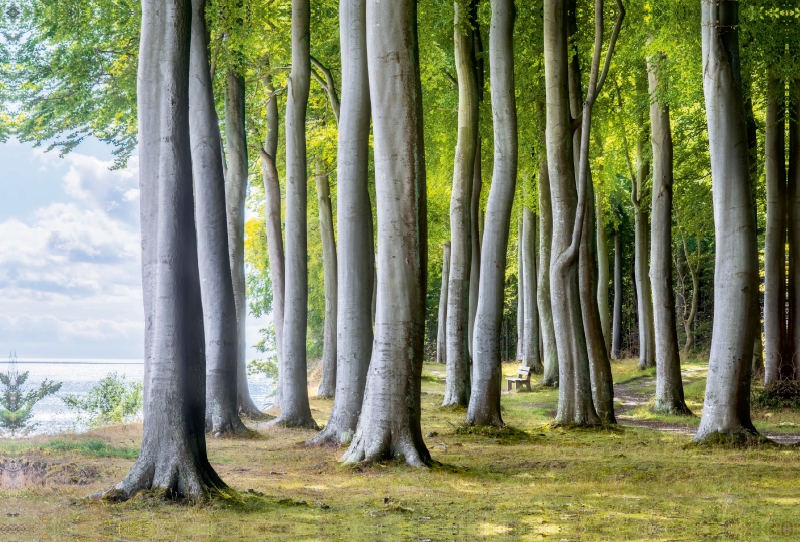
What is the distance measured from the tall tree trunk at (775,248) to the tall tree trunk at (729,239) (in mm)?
6212

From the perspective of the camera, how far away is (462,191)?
52.3ft

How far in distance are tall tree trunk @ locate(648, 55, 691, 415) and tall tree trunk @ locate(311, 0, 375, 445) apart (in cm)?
790

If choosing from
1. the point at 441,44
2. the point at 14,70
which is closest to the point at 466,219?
the point at 441,44

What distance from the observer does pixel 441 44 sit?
60.0 feet

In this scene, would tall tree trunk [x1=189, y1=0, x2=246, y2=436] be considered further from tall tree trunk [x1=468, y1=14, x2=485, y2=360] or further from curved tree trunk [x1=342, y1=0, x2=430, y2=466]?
tall tree trunk [x1=468, y1=14, x2=485, y2=360]

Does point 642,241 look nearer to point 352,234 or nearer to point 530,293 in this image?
point 530,293

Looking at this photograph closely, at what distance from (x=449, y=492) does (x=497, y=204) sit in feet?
24.3

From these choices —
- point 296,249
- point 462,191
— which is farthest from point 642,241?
point 296,249

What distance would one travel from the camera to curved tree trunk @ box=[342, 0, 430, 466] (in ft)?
31.9

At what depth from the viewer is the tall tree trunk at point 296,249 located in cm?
1507

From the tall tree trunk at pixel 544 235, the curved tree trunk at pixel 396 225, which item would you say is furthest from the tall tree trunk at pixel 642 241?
the curved tree trunk at pixel 396 225

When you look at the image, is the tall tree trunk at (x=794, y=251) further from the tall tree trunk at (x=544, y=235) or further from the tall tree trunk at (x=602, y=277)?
the tall tree trunk at (x=602, y=277)

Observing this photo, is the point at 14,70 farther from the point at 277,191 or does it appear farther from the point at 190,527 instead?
the point at 190,527

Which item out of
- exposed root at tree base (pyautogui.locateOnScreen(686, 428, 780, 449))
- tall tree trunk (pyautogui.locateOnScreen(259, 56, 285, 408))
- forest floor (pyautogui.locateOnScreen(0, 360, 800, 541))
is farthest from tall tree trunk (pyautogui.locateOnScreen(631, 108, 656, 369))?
exposed root at tree base (pyautogui.locateOnScreen(686, 428, 780, 449))
